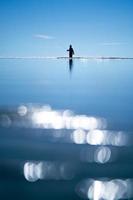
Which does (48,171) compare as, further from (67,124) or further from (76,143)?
(67,124)

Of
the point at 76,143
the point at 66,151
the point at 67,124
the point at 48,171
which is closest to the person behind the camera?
the point at 48,171

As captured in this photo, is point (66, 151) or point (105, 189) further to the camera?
point (66, 151)

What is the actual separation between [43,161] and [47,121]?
4269 millimetres

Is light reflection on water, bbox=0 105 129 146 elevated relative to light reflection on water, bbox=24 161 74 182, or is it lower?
elevated

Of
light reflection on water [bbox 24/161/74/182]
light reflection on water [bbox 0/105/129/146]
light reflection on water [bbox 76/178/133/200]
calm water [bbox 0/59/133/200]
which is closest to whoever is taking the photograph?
light reflection on water [bbox 76/178/133/200]

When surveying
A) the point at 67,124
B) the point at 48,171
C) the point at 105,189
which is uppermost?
the point at 67,124

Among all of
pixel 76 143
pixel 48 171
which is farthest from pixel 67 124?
pixel 48 171

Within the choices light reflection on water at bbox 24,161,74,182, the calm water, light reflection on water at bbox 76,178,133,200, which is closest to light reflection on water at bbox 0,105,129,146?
the calm water

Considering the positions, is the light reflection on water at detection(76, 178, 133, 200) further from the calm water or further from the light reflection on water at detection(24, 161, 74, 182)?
the light reflection on water at detection(24, 161, 74, 182)

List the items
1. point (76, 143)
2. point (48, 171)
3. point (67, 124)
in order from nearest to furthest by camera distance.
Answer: point (48, 171), point (76, 143), point (67, 124)

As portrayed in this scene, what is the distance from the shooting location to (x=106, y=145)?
29.3 ft

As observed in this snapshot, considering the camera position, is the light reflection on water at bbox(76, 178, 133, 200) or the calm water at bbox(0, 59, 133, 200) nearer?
the light reflection on water at bbox(76, 178, 133, 200)

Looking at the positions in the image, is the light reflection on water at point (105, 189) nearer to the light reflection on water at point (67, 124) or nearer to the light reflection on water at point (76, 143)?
the light reflection on water at point (76, 143)

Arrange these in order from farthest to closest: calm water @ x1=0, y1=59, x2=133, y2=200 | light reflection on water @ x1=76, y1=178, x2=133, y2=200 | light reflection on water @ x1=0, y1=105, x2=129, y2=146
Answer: light reflection on water @ x1=0, y1=105, x2=129, y2=146, calm water @ x1=0, y1=59, x2=133, y2=200, light reflection on water @ x1=76, y1=178, x2=133, y2=200
